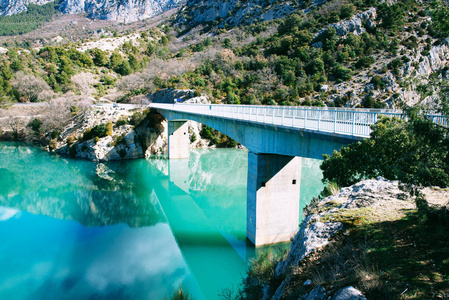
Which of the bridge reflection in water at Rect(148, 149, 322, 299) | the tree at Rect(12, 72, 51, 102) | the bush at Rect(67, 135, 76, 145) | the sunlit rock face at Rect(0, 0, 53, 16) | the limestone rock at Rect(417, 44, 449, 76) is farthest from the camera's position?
the sunlit rock face at Rect(0, 0, 53, 16)

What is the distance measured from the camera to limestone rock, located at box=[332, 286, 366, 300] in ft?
12.9

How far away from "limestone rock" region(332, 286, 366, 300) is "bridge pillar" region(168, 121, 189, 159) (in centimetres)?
3669

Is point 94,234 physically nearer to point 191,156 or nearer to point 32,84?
point 191,156

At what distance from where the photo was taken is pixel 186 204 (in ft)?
82.7

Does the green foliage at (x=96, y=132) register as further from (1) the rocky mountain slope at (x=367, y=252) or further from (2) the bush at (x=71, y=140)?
(1) the rocky mountain slope at (x=367, y=252)

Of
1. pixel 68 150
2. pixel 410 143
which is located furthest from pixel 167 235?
pixel 68 150

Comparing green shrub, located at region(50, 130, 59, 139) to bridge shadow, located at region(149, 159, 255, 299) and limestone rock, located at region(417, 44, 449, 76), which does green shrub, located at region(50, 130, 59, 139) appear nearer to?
bridge shadow, located at region(149, 159, 255, 299)

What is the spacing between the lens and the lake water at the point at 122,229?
44.1 ft

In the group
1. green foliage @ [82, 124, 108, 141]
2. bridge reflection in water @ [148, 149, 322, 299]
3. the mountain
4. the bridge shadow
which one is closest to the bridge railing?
bridge reflection in water @ [148, 149, 322, 299]

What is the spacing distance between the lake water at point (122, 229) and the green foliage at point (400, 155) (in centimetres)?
747

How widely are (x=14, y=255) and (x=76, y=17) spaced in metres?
192

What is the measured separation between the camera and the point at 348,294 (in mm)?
4020

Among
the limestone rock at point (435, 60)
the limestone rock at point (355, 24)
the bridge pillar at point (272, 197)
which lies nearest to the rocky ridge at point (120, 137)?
the bridge pillar at point (272, 197)

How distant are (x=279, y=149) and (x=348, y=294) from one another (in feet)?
38.1
